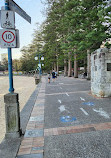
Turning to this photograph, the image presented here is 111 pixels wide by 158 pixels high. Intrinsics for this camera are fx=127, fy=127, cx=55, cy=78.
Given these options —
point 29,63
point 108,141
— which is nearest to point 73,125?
point 108,141

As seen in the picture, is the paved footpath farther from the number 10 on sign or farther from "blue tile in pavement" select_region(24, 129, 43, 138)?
the number 10 on sign

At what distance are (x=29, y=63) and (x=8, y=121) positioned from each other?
2723 inches

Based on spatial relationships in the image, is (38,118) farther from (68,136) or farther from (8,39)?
(8,39)

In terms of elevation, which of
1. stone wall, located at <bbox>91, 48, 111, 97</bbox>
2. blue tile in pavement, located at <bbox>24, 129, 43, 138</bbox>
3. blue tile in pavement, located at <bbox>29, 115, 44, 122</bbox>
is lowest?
blue tile in pavement, located at <bbox>24, 129, 43, 138</bbox>

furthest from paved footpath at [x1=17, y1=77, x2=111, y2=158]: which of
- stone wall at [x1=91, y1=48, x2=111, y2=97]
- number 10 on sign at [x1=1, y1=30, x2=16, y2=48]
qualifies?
stone wall at [x1=91, y1=48, x2=111, y2=97]

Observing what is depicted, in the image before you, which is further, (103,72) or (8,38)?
(103,72)

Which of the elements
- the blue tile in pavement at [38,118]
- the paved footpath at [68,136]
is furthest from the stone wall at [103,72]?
the blue tile in pavement at [38,118]

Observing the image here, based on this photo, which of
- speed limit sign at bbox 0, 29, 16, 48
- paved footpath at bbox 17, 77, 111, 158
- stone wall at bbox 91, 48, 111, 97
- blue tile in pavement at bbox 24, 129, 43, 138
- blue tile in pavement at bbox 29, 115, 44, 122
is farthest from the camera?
stone wall at bbox 91, 48, 111, 97

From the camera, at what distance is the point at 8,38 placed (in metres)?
3.52

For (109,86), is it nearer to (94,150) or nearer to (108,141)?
(108,141)

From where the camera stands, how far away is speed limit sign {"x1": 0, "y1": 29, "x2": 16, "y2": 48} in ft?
11.4

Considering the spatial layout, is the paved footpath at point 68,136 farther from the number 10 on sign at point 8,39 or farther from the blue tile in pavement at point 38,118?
the number 10 on sign at point 8,39

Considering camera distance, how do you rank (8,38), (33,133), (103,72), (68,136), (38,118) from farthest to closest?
(103,72) → (38,118) → (33,133) → (68,136) → (8,38)

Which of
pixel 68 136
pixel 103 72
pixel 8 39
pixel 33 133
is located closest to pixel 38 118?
pixel 33 133
